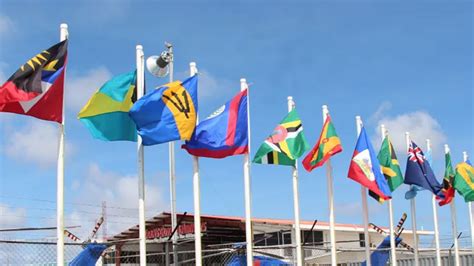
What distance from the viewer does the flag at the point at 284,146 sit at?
15.2 metres

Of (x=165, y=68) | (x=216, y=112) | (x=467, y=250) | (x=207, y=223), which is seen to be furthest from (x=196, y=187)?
(x=207, y=223)

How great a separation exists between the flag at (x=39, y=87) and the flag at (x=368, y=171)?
8061 millimetres

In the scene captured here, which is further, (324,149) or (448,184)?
(448,184)

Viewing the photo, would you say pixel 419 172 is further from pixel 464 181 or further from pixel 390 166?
pixel 464 181

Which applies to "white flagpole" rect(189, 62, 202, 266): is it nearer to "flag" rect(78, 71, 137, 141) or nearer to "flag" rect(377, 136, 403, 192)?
"flag" rect(78, 71, 137, 141)

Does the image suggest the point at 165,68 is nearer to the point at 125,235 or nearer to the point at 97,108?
the point at 97,108

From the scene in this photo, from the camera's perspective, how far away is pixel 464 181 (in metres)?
21.4

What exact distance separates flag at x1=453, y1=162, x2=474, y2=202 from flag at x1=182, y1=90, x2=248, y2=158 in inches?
395

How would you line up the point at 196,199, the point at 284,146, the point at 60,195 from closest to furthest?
the point at 60,195 → the point at 196,199 → the point at 284,146

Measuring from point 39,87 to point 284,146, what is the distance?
20.8ft

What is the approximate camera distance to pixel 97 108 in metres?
12.2

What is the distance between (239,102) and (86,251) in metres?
4.53

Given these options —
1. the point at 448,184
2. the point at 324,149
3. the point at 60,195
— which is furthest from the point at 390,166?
the point at 60,195

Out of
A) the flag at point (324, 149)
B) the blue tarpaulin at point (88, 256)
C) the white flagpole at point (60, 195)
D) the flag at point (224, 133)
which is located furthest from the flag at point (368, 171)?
the white flagpole at point (60, 195)
